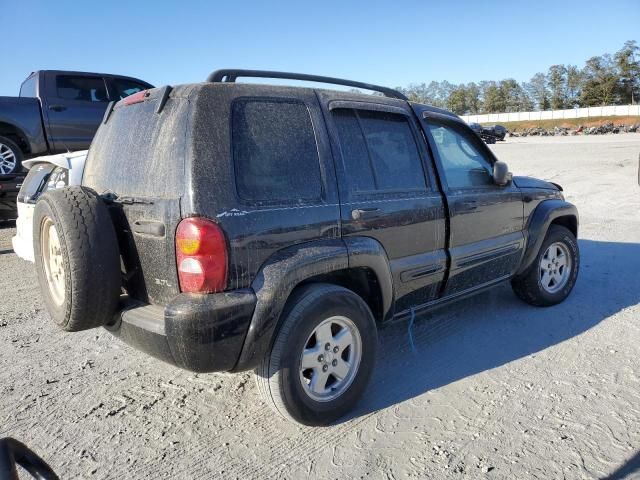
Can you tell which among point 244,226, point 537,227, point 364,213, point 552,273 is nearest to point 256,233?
point 244,226

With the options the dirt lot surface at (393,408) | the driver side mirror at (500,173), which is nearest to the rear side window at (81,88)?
the dirt lot surface at (393,408)

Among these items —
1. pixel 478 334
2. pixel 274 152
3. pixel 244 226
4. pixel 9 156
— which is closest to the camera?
pixel 244 226

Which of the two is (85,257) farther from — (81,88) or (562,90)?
(562,90)

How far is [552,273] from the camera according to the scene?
487cm

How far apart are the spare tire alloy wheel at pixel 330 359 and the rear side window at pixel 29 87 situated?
7.76 m

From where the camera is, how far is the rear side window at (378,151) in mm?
3195

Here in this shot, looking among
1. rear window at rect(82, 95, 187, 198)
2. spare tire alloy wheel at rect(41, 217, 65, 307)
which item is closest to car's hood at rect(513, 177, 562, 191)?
rear window at rect(82, 95, 187, 198)

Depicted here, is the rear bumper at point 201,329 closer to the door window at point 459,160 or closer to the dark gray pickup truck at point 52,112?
the door window at point 459,160

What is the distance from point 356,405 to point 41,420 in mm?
1887

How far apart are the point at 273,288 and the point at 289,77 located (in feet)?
4.78

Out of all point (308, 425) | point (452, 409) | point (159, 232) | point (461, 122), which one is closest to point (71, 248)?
point (159, 232)

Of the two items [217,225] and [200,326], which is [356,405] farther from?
[217,225]

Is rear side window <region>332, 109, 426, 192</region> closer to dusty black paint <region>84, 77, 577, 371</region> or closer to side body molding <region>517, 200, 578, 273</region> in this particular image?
dusty black paint <region>84, 77, 577, 371</region>

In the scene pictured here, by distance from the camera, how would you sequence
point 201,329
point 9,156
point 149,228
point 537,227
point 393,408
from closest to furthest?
point 201,329
point 149,228
point 393,408
point 537,227
point 9,156
